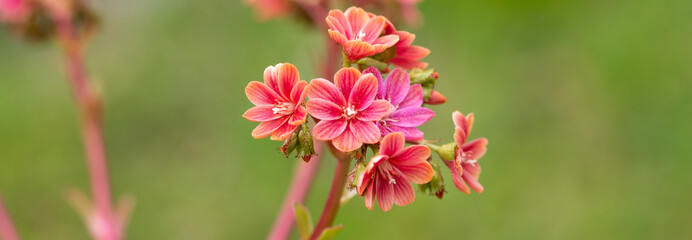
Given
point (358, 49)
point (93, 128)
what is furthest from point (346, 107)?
point (93, 128)

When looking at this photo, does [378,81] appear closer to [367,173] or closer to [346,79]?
[346,79]

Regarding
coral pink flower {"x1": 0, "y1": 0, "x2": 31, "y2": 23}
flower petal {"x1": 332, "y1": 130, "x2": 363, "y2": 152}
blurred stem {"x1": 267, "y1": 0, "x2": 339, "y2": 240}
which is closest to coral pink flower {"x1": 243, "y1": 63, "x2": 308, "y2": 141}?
flower petal {"x1": 332, "y1": 130, "x2": 363, "y2": 152}

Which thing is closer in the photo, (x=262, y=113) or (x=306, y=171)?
(x=262, y=113)

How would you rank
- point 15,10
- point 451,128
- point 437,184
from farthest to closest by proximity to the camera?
point 451,128 < point 15,10 < point 437,184

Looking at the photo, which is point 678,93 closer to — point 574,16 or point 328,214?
point 574,16

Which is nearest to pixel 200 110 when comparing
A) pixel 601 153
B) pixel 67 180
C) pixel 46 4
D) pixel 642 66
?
pixel 67 180

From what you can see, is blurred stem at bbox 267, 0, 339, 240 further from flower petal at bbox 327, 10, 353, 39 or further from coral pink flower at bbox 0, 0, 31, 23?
coral pink flower at bbox 0, 0, 31, 23

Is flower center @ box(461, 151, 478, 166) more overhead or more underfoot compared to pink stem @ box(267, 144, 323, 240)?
more overhead
